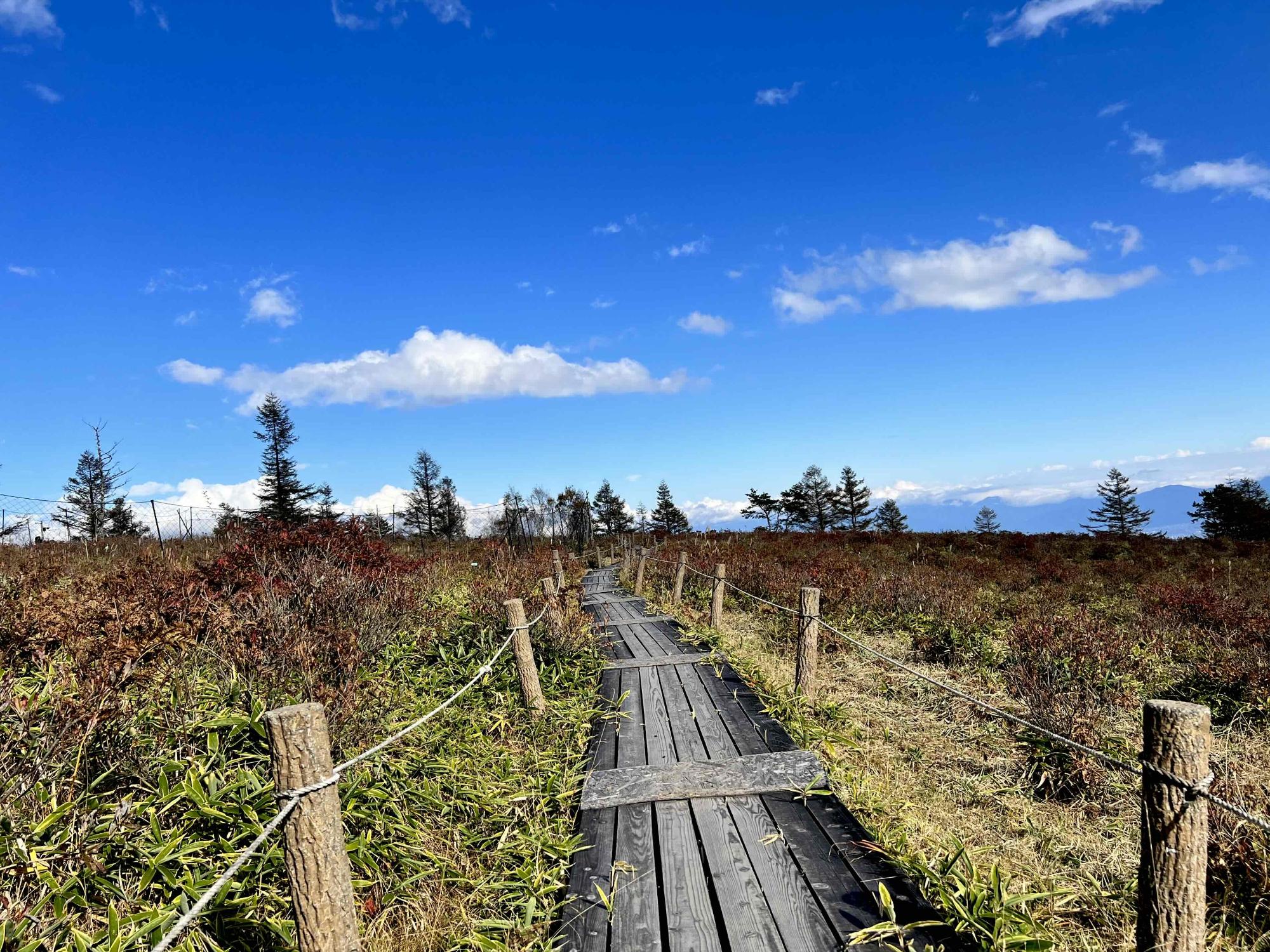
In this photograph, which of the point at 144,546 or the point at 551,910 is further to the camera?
the point at 144,546

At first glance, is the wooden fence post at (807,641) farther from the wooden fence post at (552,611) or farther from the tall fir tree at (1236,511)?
the tall fir tree at (1236,511)

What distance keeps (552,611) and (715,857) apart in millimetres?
4513

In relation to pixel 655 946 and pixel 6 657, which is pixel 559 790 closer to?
pixel 655 946

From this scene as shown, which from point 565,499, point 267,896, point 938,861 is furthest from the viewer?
point 565,499

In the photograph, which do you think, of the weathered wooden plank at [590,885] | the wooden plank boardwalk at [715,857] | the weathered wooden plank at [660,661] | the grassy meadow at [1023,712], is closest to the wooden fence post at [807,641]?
the grassy meadow at [1023,712]

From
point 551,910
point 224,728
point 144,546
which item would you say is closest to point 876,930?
point 551,910

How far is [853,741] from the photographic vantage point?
5566mm

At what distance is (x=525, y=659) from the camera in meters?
6.23

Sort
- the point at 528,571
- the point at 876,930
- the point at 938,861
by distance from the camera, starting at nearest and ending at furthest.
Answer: the point at 876,930 → the point at 938,861 → the point at 528,571

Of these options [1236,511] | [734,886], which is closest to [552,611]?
[734,886]

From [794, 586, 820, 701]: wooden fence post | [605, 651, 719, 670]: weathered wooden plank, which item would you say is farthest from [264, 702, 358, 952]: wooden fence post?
[605, 651, 719, 670]: weathered wooden plank

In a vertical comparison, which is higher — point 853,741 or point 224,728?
point 224,728

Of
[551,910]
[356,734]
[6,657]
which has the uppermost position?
[6,657]

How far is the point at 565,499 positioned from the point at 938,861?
3193cm
